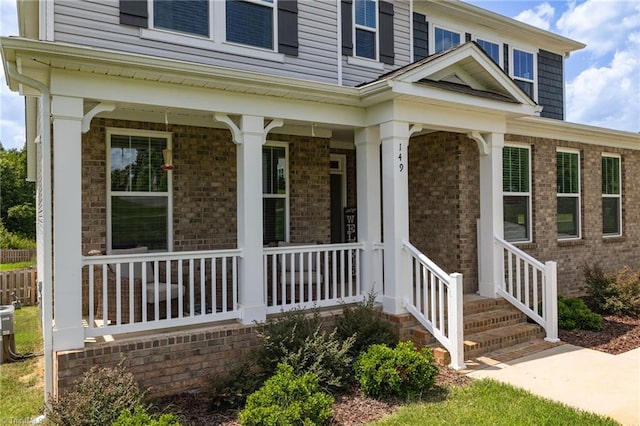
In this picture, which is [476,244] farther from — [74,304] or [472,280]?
[74,304]

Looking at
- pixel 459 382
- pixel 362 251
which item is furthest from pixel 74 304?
pixel 459 382

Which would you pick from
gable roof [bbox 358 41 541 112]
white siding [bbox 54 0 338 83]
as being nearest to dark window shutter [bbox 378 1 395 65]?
white siding [bbox 54 0 338 83]

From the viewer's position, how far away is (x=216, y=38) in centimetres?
680

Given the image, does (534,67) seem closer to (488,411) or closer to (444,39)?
(444,39)

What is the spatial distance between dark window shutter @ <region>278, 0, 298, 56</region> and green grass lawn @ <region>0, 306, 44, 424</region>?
587 centimetres

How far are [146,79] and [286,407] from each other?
3903 mm

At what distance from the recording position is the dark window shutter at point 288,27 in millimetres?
7355

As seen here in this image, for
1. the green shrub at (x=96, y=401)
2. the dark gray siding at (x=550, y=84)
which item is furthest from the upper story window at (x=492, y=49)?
the green shrub at (x=96, y=401)

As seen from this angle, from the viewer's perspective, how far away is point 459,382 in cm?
545

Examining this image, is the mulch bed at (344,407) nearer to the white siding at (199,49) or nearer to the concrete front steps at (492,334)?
the concrete front steps at (492,334)

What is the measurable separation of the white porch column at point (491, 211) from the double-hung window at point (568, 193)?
3.08 m

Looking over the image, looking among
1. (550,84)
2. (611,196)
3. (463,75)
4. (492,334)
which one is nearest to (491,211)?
(492,334)

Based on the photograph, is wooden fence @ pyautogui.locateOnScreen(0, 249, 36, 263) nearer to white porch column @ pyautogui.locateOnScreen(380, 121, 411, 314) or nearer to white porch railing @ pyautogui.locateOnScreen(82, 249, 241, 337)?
white porch railing @ pyautogui.locateOnScreen(82, 249, 241, 337)

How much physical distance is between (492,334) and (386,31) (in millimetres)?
5740
